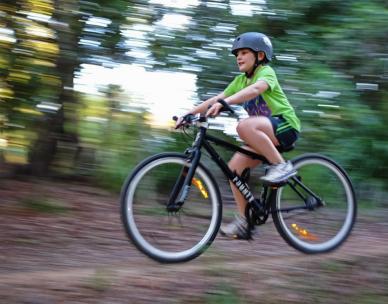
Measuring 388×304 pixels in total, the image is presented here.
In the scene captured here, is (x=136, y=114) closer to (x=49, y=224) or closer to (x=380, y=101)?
(x=49, y=224)

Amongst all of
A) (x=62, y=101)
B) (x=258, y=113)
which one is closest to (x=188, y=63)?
(x=62, y=101)

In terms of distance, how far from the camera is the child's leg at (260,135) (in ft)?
15.6

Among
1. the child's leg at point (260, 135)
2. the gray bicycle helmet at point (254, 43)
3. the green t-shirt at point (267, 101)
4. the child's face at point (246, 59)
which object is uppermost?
the gray bicycle helmet at point (254, 43)

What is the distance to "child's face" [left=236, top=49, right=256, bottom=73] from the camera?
4789mm

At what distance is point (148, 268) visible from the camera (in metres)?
4.57

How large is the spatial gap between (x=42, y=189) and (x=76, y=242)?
68.8 inches

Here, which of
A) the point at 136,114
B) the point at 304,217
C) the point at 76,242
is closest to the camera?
the point at 304,217

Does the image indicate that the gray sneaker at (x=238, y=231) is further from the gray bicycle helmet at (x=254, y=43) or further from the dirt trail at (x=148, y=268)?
the gray bicycle helmet at (x=254, y=43)

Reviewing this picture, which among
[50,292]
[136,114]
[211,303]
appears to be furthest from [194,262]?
[136,114]

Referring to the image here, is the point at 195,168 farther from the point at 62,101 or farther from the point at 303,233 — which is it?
the point at 62,101

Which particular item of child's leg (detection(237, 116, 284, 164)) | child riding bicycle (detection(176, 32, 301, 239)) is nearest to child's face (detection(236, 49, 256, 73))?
child riding bicycle (detection(176, 32, 301, 239))

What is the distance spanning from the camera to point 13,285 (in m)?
4.00

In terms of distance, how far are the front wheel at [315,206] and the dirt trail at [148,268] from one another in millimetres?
170

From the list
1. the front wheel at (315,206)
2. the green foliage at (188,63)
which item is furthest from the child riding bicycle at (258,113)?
the green foliage at (188,63)
